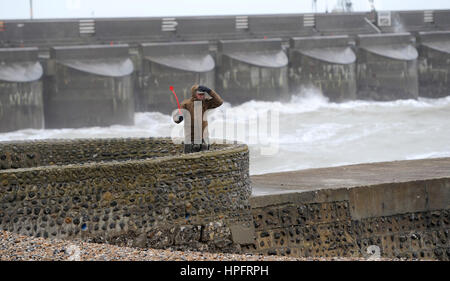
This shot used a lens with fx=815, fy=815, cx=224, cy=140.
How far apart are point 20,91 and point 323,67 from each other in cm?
908

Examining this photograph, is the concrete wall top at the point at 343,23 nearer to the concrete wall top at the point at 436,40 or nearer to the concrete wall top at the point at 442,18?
the concrete wall top at the point at 436,40

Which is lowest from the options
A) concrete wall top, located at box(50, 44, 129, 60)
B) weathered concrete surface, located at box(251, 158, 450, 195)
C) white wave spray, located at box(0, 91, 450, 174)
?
white wave spray, located at box(0, 91, 450, 174)

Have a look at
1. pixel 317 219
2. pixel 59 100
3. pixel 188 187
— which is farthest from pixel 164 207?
pixel 59 100

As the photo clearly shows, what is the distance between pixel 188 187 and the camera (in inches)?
289

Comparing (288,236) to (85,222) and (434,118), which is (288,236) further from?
(434,118)

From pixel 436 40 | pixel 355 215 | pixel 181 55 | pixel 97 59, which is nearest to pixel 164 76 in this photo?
pixel 181 55

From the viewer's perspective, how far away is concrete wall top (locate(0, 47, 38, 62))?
20.0m

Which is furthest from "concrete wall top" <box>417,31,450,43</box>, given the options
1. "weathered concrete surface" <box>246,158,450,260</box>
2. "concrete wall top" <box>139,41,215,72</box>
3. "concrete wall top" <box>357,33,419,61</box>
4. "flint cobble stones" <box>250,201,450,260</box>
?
"flint cobble stones" <box>250,201,450,260</box>

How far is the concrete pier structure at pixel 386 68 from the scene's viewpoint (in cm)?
2502

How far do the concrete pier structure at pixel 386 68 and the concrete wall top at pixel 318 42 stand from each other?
80 centimetres

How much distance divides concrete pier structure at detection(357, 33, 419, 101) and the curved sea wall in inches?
697

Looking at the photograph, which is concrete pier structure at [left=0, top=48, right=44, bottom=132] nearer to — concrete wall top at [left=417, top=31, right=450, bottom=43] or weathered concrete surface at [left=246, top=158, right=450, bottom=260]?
weathered concrete surface at [left=246, top=158, right=450, bottom=260]

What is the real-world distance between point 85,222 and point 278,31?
62.5 feet

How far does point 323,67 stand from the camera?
24.0 metres
